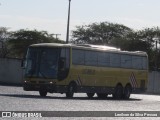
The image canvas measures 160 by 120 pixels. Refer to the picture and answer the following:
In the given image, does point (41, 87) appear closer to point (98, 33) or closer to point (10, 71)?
point (10, 71)

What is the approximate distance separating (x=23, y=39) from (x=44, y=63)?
75.9 metres

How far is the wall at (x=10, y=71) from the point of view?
63625mm

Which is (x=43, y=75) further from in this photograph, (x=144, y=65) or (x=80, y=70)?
(x=144, y=65)

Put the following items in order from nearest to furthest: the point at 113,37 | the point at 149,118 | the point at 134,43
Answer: the point at 149,118 < the point at 134,43 < the point at 113,37

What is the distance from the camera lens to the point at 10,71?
64.1m

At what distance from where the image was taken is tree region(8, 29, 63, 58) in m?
110

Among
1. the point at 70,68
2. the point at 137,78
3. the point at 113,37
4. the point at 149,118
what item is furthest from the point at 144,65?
the point at 113,37

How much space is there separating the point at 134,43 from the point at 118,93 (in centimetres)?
6821

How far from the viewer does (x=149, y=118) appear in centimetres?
2206

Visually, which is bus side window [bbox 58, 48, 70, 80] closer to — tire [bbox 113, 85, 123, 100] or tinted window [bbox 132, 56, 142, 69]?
tire [bbox 113, 85, 123, 100]

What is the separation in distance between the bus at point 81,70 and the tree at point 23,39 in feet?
221

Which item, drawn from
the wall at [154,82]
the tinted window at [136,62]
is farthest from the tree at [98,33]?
the tinted window at [136,62]

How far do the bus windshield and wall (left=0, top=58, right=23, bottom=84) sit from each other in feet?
87.0

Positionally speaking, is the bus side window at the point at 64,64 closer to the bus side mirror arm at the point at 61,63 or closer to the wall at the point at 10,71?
the bus side mirror arm at the point at 61,63
